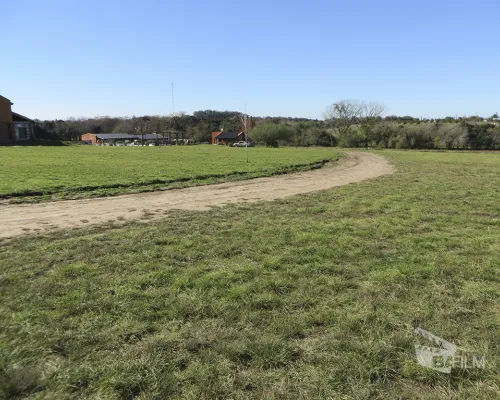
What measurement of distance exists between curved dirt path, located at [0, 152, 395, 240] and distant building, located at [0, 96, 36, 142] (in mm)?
59946

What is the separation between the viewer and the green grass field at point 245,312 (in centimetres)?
294

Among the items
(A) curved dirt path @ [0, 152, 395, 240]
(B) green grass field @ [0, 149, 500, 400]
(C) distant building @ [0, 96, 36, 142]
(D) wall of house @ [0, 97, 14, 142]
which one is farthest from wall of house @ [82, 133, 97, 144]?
(B) green grass field @ [0, 149, 500, 400]

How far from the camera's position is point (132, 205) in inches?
436

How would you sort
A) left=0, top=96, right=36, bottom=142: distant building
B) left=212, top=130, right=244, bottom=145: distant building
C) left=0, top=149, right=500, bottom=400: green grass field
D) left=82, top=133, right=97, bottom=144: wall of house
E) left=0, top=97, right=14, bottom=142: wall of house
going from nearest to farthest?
left=0, top=149, right=500, bottom=400: green grass field → left=0, top=97, right=14, bottom=142: wall of house → left=0, top=96, right=36, bottom=142: distant building → left=212, top=130, right=244, bottom=145: distant building → left=82, top=133, right=97, bottom=144: wall of house

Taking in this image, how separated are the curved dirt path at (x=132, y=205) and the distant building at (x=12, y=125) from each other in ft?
197

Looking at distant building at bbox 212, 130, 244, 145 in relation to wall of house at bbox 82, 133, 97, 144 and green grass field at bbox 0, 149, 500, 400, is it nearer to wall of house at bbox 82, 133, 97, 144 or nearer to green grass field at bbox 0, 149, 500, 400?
wall of house at bbox 82, 133, 97, 144

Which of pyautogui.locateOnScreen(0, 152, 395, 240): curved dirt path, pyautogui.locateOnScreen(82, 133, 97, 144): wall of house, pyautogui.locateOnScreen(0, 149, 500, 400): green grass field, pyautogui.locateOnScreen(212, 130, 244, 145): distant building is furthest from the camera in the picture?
pyautogui.locateOnScreen(82, 133, 97, 144): wall of house

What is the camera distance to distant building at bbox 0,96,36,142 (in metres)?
61.4

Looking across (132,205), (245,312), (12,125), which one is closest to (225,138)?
(12,125)

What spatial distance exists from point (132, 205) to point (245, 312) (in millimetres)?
7796

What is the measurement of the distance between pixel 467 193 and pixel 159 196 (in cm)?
1079

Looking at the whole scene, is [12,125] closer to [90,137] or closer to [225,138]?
[225,138]

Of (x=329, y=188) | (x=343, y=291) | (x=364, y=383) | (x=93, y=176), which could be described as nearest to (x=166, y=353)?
(x=364, y=383)

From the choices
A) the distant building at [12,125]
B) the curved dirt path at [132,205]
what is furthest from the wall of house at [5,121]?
the curved dirt path at [132,205]
